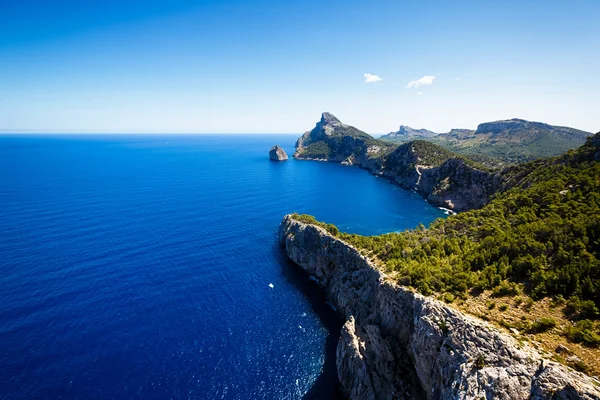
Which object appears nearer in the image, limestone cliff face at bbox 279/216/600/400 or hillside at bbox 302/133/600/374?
limestone cliff face at bbox 279/216/600/400

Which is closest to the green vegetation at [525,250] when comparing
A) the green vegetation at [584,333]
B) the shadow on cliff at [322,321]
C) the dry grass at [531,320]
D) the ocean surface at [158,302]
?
the green vegetation at [584,333]

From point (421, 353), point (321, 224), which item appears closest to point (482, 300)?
point (421, 353)

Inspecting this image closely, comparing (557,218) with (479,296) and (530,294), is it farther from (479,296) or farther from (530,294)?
(479,296)

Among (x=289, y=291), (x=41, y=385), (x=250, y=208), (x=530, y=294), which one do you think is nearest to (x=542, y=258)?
(x=530, y=294)

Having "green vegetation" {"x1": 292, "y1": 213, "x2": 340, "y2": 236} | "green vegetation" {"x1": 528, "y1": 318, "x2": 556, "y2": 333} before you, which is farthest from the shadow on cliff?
"green vegetation" {"x1": 528, "y1": 318, "x2": 556, "y2": 333}

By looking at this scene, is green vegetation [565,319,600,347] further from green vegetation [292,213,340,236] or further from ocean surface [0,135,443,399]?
green vegetation [292,213,340,236]

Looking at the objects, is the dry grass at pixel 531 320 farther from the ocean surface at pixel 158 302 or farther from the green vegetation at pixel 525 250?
the ocean surface at pixel 158 302

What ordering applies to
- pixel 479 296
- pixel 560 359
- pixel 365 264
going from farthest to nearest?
pixel 365 264 → pixel 479 296 → pixel 560 359
